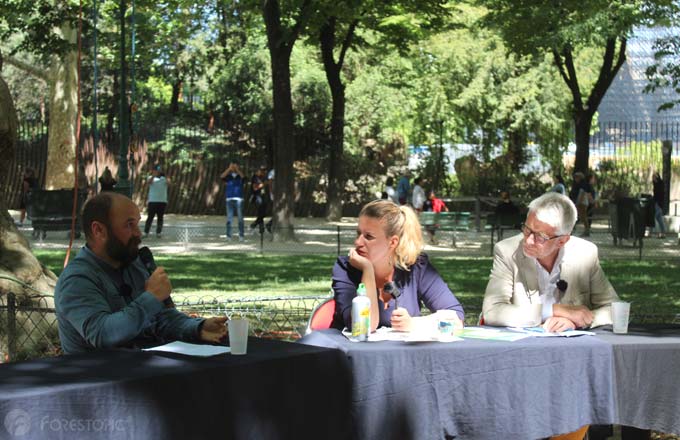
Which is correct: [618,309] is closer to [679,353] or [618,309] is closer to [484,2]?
[679,353]

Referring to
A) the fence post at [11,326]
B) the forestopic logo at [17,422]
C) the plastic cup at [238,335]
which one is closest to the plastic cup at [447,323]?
the plastic cup at [238,335]

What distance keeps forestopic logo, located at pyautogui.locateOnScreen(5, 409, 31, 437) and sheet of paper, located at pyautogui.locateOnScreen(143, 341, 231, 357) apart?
3.30ft

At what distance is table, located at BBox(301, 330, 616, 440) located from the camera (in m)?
4.82

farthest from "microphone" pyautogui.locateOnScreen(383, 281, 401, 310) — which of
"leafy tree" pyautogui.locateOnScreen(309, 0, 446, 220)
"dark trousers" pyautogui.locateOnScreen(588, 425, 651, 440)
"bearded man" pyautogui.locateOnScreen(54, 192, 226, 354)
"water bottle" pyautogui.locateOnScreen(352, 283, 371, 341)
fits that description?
"leafy tree" pyautogui.locateOnScreen(309, 0, 446, 220)

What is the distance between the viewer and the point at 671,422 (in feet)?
16.6

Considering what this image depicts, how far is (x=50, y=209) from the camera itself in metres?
23.2

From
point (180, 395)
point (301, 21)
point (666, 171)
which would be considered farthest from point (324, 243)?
point (180, 395)

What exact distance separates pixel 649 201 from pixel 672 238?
2308mm

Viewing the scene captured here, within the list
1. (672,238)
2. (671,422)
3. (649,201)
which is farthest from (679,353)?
(672,238)

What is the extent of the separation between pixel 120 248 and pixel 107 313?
0.35 m

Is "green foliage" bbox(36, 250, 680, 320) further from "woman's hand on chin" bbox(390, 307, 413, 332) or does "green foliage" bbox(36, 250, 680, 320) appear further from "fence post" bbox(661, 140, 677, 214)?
"fence post" bbox(661, 140, 677, 214)

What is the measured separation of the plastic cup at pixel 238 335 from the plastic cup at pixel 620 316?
1946 millimetres

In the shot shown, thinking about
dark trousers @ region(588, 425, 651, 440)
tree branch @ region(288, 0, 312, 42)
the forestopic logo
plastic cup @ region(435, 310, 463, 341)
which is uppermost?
tree branch @ region(288, 0, 312, 42)

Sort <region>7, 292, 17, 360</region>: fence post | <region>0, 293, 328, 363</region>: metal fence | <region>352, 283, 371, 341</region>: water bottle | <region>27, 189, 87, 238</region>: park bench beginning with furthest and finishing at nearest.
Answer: <region>27, 189, 87, 238</region>: park bench < <region>0, 293, 328, 363</region>: metal fence < <region>7, 292, 17, 360</region>: fence post < <region>352, 283, 371, 341</region>: water bottle
